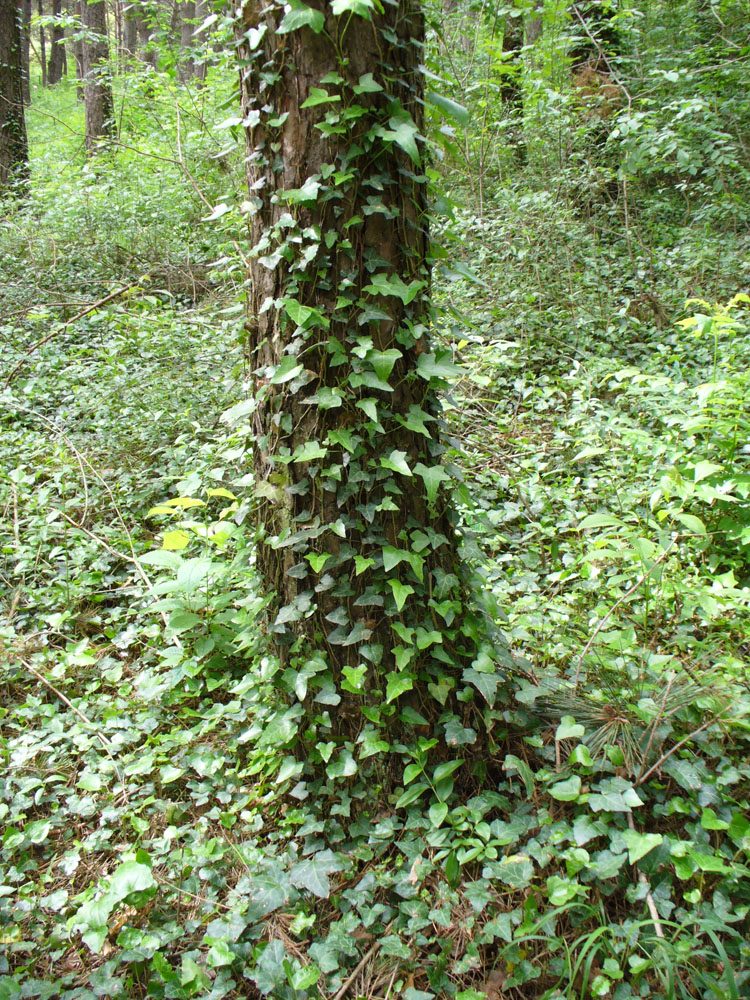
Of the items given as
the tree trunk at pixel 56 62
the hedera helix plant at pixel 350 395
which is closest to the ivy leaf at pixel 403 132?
the hedera helix plant at pixel 350 395

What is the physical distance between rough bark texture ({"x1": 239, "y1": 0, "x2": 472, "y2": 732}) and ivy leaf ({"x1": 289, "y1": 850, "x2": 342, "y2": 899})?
16.8 inches

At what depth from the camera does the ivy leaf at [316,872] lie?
76.7 inches

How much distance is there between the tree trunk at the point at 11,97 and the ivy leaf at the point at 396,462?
9.17 m

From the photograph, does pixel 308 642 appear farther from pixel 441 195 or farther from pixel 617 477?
pixel 617 477

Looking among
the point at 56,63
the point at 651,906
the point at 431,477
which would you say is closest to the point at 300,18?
the point at 431,477

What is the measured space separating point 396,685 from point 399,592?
12.1 inches

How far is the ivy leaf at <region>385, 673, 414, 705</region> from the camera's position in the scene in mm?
2035

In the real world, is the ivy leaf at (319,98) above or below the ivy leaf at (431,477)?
above

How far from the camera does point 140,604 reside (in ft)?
10.6

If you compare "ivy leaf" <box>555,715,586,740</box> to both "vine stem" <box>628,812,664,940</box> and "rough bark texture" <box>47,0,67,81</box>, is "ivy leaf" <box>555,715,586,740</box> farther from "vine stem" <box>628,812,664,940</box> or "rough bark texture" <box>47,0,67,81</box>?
"rough bark texture" <box>47,0,67,81</box>

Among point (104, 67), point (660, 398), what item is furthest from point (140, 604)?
point (104, 67)

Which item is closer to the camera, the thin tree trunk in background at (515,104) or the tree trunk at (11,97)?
the thin tree trunk in background at (515,104)

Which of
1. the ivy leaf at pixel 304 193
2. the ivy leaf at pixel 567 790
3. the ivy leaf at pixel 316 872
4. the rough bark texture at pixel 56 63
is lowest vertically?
the ivy leaf at pixel 316 872

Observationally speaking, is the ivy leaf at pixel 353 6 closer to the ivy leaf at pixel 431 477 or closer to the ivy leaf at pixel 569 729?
the ivy leaf at pixel 431 477
